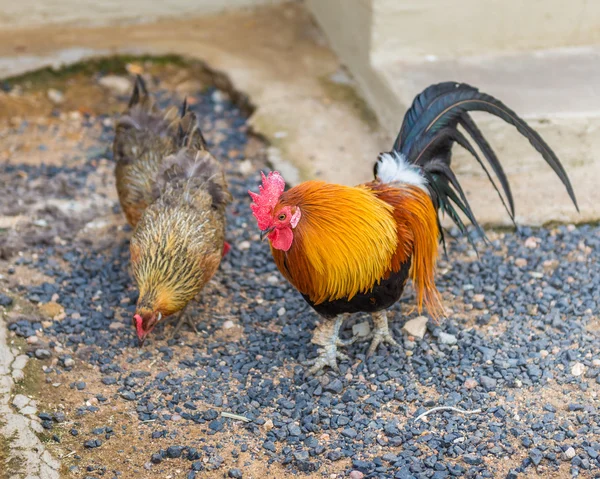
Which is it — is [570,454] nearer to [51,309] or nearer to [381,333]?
[381,333]

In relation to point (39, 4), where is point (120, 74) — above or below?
below

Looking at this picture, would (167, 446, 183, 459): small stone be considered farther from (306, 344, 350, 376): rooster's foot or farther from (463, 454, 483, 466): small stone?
(463, 454, 483, 466): small stone

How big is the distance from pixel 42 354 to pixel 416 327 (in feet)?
8.20

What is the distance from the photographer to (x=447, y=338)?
198 inches

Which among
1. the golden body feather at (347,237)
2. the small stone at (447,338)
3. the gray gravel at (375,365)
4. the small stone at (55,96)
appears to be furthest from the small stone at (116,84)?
the small stone at (447,338)

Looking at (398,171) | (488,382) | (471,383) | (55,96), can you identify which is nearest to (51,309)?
(398,171)

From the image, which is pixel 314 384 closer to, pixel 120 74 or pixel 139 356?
pixel 139 356

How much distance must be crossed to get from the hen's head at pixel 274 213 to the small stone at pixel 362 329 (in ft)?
3.79

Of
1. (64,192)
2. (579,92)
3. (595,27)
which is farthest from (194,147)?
(595,27)

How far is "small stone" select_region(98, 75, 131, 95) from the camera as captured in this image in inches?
310

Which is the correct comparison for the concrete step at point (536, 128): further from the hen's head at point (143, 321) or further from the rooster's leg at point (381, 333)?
the hen's head at point (143, 321)

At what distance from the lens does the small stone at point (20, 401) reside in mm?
4383

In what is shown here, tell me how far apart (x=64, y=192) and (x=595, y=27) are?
5.03 metres

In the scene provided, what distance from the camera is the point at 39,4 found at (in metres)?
8.16
